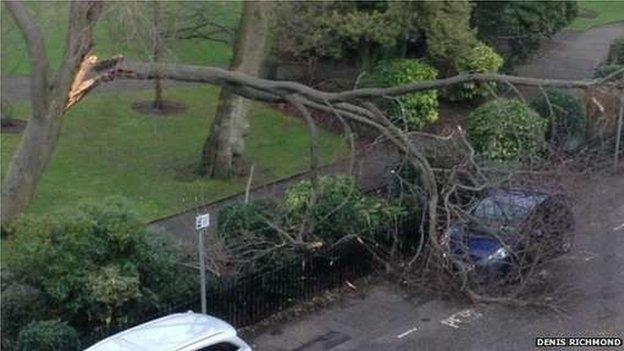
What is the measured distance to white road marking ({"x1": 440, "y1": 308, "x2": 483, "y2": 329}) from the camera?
690 inches

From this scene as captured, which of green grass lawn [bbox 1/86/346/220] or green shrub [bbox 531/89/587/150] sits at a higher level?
green shrub [bbox 531/89/587/150]

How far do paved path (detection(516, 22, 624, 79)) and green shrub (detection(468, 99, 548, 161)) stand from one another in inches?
385

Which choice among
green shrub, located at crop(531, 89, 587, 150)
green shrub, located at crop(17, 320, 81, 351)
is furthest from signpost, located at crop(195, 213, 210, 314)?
green shrub, located at crop(531, 89, 587, 150)

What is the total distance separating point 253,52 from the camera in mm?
24531

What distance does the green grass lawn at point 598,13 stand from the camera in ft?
138

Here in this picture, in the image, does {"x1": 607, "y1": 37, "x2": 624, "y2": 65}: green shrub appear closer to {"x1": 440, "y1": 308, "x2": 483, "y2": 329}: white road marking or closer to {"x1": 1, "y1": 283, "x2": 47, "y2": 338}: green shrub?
{"x1": 440, "y1": 308, "x2": 483, "y2": 329}: white road marking

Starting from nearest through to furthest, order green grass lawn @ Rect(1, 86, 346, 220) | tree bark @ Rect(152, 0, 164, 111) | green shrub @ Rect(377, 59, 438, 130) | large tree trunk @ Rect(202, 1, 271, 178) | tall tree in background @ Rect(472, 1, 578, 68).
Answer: tree bark @ Rect(152, 0, 164, 111) → green grass lawn @ Rect(1, 86, 346, 220) → large tree trunk @ Rect(202, 1, 271, 178) → green shrub @ Rect(377, 59, 438, 130) → tall tree in background @ Rect(472, 1, 578, 68)

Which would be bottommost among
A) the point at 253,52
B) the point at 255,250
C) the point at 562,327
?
the point at 562,327

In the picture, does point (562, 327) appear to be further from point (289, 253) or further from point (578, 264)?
point (289, 253)

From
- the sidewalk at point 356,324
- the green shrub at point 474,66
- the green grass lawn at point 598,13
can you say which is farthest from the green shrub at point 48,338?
the green grass lawn at point 598,13

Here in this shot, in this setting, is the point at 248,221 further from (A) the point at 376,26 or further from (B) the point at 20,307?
(A) the point at 376,26

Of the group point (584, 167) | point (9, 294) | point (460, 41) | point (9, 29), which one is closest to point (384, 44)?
point (460, 41)

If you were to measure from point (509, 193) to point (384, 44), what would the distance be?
10.8 meters

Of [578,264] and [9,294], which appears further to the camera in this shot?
[578,264]
